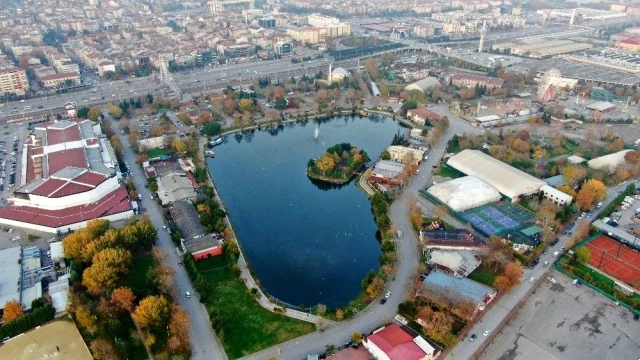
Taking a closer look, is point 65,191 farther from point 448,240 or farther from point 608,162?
point 608,162

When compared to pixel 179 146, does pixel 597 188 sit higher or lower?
higher

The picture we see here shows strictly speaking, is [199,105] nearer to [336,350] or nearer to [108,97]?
[108,97]

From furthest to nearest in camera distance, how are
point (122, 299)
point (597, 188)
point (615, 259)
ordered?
point (597, 188) → point (615, 259) → point (122, 299)


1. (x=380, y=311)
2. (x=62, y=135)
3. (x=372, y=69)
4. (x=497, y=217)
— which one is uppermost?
(x=372, y=69)

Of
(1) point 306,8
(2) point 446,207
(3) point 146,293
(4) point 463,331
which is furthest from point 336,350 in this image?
(1) point 306,8

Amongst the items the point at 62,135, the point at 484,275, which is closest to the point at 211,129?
the point at 62,135

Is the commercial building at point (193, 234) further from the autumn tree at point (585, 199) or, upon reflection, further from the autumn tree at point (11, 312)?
the autumn tree at point (585, 199)

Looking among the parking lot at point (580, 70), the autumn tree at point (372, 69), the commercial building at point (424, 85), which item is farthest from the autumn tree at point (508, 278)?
the parking lot at point (580, 70)
